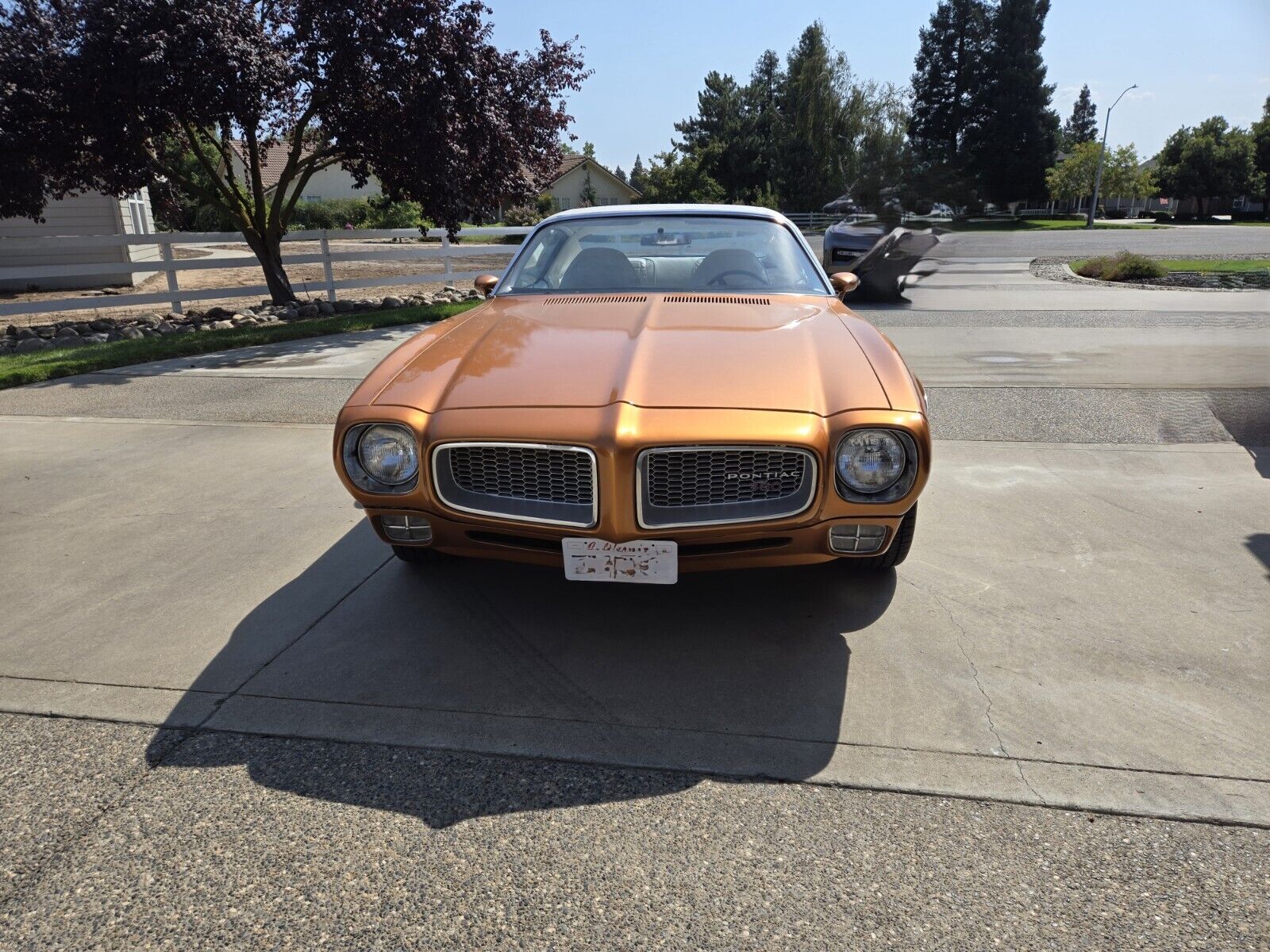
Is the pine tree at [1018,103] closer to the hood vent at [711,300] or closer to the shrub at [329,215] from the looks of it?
the shrub at [329,215]

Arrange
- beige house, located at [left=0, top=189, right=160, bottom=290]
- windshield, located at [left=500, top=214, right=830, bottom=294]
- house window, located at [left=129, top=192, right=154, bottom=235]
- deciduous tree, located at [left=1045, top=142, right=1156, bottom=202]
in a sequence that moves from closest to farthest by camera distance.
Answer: windshield, located at [left=500, top=214, right=830, bottom=294]
beige house, located at [left=0, top=189, right=160, bottom=290]
house window, located at [left=129, top=192, right=154, bottom=235]
deciduous tree, located at [left=1045, top=142, right=1156, bottom=202]

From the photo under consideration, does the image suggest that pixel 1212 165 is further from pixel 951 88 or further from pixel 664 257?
pixel 664 257

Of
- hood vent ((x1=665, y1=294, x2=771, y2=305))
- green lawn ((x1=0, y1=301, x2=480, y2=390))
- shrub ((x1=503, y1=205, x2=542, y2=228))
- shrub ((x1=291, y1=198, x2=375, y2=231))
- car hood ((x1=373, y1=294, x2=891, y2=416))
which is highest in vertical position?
shrub ((x1=291, y1=198, x2=375, y2=231))

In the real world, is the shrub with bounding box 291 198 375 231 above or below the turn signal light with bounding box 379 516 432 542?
above

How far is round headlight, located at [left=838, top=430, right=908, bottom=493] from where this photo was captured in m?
2.90

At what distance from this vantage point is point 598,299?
13.8 ft

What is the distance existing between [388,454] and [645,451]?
92 cm

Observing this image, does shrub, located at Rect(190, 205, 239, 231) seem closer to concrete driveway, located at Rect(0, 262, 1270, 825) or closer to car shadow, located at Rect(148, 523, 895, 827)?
concrete driveway, located at Rect(0, 262, 1270, 825)

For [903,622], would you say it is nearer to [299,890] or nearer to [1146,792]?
[1146,792]

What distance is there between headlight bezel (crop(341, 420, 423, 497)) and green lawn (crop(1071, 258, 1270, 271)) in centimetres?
1827

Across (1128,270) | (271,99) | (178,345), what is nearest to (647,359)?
(178,345)

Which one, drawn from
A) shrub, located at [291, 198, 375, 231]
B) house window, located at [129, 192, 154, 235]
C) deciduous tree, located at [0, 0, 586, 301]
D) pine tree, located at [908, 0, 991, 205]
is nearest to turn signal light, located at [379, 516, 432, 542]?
deciduous tree, located at [0, 0, 586, 301]

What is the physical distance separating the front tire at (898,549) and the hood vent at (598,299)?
153cm

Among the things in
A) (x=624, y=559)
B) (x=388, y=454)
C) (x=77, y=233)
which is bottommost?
(x=624, y=559)
